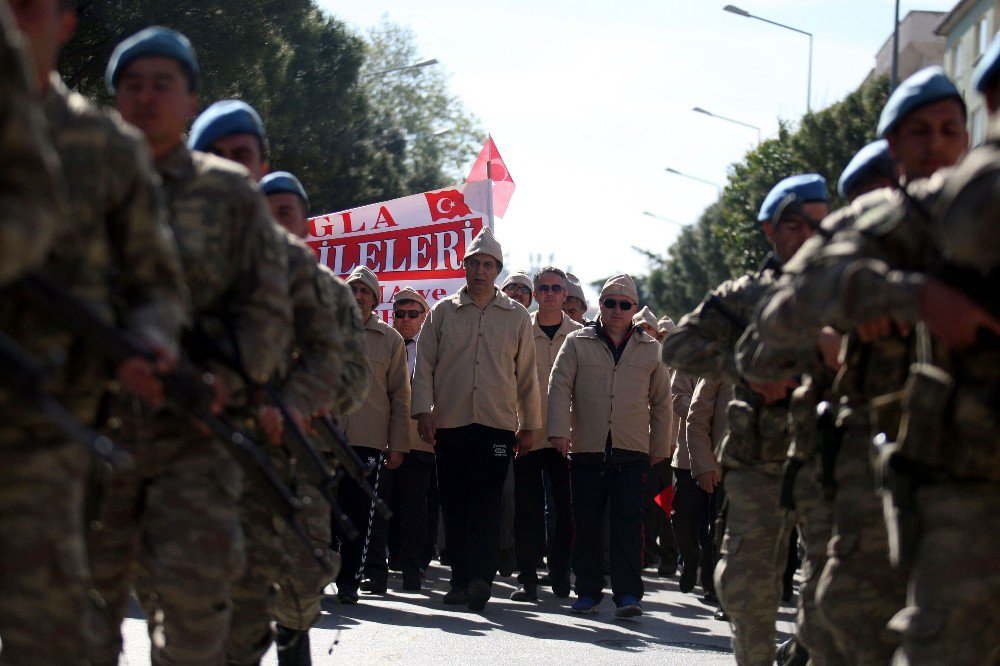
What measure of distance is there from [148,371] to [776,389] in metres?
3.61

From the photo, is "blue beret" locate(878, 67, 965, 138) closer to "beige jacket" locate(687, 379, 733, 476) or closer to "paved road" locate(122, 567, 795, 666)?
"paved road" locate(122, 567, 795, 666)

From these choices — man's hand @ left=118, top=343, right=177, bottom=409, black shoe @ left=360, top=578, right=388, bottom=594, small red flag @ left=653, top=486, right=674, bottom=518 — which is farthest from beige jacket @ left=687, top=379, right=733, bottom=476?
man's hand @ left=118, top=343, right=177, bottom=409

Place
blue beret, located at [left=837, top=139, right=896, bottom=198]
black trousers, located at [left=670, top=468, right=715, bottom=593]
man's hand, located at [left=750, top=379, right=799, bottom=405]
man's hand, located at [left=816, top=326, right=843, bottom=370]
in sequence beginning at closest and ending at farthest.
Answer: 1. man's hand, located at [left=816, top=326, right=843, bottom=370]
2. blue beret, located at [left=837, top=139, right=896, bottom=198]
3. man's hand, located at [left=750, top=379, right=799, bottom=405]
4. black trousers, located at [left=670, top=468, right=715, bottom=593]

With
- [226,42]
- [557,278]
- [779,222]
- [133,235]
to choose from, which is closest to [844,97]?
[226,42]

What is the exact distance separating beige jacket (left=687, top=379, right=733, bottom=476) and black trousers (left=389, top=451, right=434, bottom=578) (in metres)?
2.49

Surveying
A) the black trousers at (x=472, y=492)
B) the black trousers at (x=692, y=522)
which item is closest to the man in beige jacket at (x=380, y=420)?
the black trousers at (x=472, y=492)

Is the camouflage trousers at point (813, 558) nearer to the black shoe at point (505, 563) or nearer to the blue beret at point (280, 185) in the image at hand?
the blue beret at point (280, 185)

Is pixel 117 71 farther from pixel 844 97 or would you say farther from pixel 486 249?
pixel 844 97

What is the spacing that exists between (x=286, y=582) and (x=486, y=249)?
5.61m

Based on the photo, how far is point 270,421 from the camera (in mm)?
5934

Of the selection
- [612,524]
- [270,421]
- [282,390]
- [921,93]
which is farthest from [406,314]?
[921,93]

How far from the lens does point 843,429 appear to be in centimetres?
591

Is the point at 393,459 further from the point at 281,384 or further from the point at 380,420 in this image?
the point at 281,384

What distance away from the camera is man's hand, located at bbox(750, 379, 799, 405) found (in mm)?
7180
